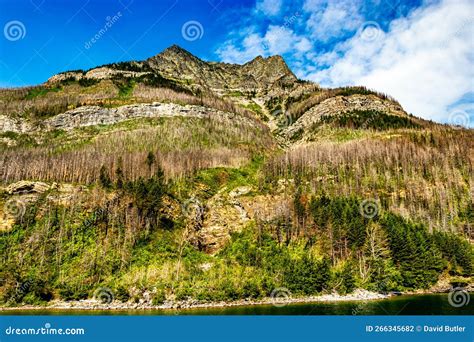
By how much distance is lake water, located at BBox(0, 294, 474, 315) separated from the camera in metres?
40.9

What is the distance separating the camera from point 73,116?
138375 mm

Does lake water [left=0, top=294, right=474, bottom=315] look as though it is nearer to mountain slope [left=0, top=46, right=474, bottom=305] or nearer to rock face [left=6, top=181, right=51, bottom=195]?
mountain slope [left=0, top=46, right=474, bottom=305]

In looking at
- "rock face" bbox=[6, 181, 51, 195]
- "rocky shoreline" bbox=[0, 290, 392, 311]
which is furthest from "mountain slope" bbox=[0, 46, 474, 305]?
"rocky shoreline" bbox=[0, 290, 392, 311]

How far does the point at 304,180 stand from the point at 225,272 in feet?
145

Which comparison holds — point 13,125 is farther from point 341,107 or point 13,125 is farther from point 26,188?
point 341,107

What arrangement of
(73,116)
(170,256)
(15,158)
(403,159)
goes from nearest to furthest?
(170,256) < (15,158) < (403,159) < (73,116)

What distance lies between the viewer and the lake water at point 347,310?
134 feet

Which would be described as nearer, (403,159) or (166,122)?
(403,159)

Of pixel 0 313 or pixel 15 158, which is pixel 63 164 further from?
pixel 0 313

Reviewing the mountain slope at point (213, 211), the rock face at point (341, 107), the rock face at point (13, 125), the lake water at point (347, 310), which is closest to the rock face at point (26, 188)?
the mountain slope at point (213, 211)

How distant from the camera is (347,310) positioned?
42.5 meters

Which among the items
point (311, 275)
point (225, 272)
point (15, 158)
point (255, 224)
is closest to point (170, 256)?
point (225, 272)

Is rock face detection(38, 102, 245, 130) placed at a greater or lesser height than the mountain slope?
greater

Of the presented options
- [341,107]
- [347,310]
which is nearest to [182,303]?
[347,310]
